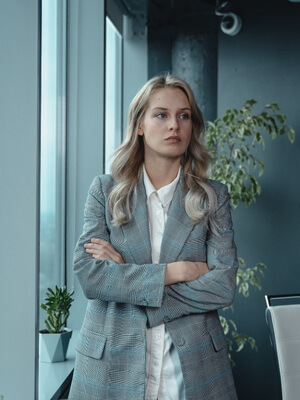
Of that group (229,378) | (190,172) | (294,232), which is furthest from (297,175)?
(229,378)

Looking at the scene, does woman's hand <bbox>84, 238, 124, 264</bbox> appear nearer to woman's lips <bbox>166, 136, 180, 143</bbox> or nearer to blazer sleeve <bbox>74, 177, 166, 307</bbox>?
blazer sleeve <bbox>74, 177, 166, 307</bbox>

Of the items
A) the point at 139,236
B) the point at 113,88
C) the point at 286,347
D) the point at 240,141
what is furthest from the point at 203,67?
the point at 286,347

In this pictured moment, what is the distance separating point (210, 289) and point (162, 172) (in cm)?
52

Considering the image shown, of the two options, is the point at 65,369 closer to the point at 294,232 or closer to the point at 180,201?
the point at 180,201

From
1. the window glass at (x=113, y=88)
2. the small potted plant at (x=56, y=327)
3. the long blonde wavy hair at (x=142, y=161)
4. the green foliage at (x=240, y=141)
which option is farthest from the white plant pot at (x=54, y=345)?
the window glass at (x=113, y=88)

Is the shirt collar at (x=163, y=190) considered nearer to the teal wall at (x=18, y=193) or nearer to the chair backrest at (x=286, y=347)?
the teal wall at (x=18, y=193)

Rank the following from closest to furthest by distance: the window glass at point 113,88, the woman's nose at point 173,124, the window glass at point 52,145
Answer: the woman's nose at point 173,124 → the window glass at point 52,145 → the window glass at point 113,88

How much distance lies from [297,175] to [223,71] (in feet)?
3.34

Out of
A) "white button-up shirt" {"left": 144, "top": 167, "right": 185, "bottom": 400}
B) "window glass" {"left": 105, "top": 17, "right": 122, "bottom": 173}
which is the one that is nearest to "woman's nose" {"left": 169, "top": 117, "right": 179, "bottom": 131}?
"white button-up shirt" {"left": 144, "top": 167, "right": 185, "bottom": 400}

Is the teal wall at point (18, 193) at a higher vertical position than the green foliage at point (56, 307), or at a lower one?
higher

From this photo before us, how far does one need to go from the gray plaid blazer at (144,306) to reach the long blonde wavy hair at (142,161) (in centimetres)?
4

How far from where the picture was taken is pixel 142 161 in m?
2.33

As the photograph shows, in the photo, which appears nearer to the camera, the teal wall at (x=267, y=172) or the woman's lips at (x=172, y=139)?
the woman's lips at (x=172, y=139)

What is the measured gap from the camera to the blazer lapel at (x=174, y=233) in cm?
209
